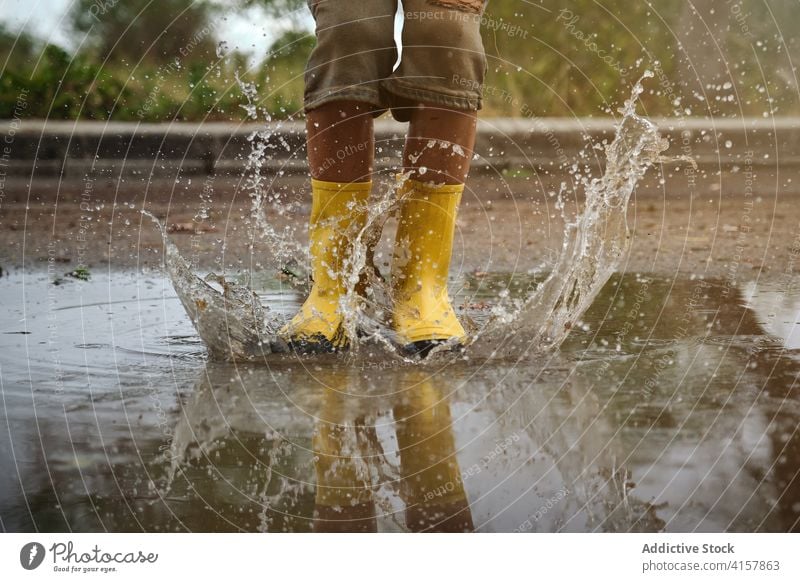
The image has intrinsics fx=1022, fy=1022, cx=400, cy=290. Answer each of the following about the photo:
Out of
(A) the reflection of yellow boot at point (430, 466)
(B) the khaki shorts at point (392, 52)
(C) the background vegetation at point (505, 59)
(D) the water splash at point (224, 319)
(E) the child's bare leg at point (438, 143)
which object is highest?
(C) the background vegetation at point (505, 59)

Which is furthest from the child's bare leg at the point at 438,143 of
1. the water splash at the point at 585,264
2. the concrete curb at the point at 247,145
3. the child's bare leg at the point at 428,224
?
the concrete curb at the point at 247,145

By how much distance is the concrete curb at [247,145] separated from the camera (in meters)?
3.66

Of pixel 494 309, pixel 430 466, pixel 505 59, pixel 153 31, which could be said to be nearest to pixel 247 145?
pixel 153 31

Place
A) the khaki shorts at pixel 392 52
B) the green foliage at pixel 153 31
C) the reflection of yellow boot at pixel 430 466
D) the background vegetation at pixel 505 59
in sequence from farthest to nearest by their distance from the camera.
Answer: the background vegetation at pixel 505 59
the green foliage at pixel 153 31
the khaki shorts at pixel 392 52
the reflection of yellow boot at pixel 430 466

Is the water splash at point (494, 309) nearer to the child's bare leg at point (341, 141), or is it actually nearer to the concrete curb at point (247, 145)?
the child's bare leg at point (341, 141)

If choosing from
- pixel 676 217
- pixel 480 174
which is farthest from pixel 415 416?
pixel 480 174

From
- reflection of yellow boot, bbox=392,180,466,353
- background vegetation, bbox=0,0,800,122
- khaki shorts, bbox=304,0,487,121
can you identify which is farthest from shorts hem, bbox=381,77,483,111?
background vegetation, bbox=0,0,800,122

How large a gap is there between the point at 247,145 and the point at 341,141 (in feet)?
7.89

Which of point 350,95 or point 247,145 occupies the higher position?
point 247,145

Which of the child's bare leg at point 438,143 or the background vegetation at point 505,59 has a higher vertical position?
the background vegetation at point 505,59

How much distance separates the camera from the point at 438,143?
58.4 inches

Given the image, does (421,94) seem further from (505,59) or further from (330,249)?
(505,59)

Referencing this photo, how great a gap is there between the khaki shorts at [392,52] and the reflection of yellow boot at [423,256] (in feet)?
0.47

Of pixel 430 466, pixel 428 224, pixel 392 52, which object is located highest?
pixel 392 52
